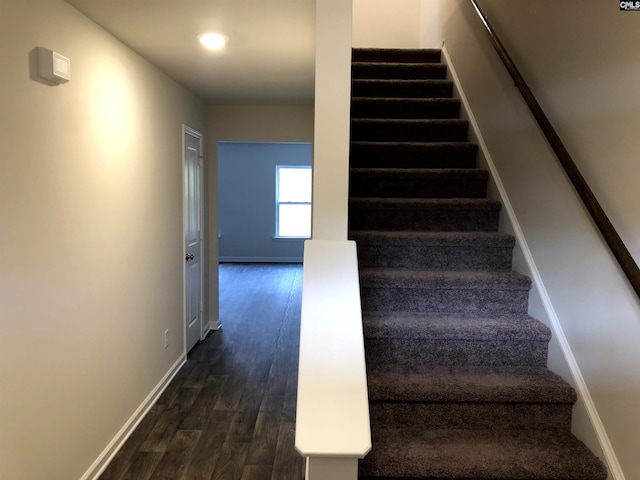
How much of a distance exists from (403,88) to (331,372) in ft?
9.03

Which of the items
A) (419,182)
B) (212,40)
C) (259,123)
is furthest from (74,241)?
(259,123)

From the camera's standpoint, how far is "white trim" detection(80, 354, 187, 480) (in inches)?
101

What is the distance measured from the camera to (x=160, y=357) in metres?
3.66

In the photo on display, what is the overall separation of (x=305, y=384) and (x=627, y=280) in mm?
1071

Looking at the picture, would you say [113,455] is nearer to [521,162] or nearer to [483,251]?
[483,251]

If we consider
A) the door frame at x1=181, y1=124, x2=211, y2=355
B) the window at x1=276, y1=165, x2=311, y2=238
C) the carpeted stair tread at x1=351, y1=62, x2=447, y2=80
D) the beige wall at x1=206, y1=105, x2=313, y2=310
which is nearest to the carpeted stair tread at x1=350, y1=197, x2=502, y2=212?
the carpeted stair tread at x1=351, y1=62, x2=447, y2=80

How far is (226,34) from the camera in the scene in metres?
2.59

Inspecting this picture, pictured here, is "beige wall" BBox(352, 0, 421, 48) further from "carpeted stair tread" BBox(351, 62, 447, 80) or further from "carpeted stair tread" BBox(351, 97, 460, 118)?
"carpeted stair tread" BBox(351, 97, 460, 118)

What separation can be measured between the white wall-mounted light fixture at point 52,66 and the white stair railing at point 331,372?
131 centimetres

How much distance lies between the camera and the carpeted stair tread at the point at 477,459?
5.25ft

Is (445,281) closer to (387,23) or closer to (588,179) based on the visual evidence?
(588,179)

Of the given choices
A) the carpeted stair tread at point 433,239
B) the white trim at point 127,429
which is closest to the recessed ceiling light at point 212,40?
the carpeted stair tread at point 433,239

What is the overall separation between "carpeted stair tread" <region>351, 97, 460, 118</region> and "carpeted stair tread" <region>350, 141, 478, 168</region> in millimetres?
467

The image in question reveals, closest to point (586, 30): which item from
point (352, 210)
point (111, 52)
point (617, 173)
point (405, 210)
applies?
point (617, 173)
